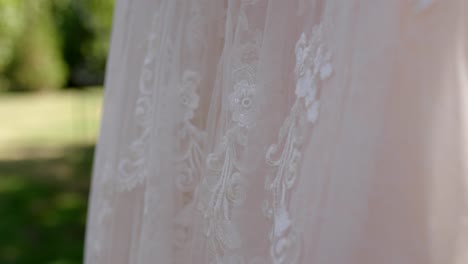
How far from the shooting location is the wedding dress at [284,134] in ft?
1.91

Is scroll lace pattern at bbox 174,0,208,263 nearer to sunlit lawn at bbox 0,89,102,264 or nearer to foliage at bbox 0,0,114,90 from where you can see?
sunlit lawn at bbox 0,89,102,264

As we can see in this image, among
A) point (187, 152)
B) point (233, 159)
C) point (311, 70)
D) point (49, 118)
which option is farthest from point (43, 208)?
point (49, 118)

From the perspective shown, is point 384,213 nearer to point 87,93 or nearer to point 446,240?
point 446,240

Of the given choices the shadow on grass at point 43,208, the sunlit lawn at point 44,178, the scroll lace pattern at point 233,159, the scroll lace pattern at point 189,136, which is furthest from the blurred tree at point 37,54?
the scroll lace pattern at point 233,159

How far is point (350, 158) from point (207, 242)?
10.4 inches

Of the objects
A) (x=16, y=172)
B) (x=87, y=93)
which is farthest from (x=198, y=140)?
(x=87, y=93)

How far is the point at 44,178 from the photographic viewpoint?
471 centimetres

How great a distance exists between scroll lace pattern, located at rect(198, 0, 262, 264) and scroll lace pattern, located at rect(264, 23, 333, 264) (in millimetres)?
48

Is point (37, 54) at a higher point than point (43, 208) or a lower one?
higher

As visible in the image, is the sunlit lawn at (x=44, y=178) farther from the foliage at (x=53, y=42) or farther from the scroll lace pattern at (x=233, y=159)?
the scroll lace pattern at (x=233, y=159)

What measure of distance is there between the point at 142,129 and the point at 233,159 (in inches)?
9.6

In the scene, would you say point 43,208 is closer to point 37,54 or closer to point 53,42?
point 37,54

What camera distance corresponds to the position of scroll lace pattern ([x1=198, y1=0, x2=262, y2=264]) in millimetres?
734

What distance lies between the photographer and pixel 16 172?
192 inches
